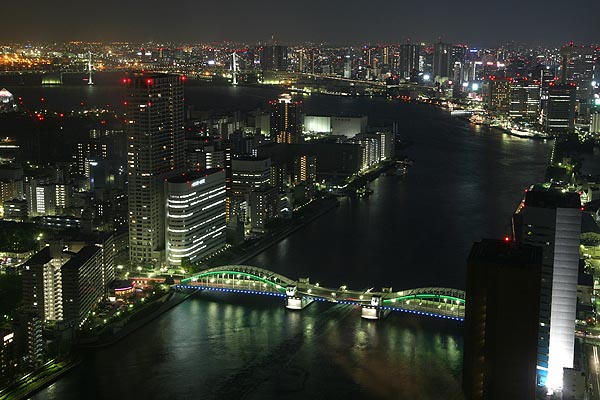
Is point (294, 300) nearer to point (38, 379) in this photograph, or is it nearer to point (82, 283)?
point (82, 283)

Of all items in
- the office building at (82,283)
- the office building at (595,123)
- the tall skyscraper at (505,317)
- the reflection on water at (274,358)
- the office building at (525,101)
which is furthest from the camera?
the office building at (525,101)

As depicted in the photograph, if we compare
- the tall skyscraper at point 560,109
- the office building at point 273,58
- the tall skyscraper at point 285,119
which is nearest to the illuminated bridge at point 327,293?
the tall skyscraper at point 285,119

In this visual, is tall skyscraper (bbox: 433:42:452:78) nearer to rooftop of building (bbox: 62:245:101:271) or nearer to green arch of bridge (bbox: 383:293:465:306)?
green arch of bridge (bbox: 383:293:465:306)

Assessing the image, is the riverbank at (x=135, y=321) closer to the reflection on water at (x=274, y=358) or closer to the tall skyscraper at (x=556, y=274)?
the reflection on water at (x=274, y=358)

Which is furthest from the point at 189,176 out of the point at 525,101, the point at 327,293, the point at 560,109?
the point at 525,101

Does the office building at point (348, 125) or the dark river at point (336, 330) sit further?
the office building at point (348, 125)

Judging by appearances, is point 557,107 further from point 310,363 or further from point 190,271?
point 310,363

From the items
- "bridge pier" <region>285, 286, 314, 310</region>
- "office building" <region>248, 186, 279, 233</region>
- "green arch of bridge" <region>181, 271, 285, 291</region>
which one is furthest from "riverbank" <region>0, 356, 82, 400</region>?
"office building" <region>248, 186, 279, 233</region>
